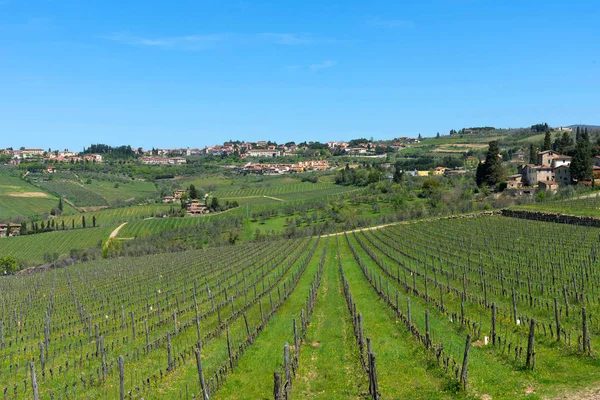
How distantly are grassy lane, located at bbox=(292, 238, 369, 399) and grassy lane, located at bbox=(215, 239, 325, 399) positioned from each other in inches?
35.9

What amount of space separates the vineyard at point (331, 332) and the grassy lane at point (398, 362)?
7cm

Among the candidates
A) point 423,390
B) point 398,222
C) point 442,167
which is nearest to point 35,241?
point 398,222

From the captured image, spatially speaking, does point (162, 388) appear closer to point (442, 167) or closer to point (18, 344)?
point (18, 344)

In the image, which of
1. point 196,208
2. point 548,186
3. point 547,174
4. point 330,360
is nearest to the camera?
point 330,360

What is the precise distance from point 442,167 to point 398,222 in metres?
85.0

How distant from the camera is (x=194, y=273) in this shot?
150ft

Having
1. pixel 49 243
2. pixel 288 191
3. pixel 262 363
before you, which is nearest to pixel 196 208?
pixel 49 243

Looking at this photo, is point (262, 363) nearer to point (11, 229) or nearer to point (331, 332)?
point (331, 332)

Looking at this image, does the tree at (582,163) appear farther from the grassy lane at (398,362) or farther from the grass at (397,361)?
the grassy lane at (398,362)

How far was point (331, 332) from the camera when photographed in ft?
68.1

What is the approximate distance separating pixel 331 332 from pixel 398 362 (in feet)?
14.8

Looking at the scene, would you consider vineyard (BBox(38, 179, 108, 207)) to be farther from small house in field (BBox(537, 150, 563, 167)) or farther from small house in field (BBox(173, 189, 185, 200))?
small house in field (BBox(537, 150, 563, 167))

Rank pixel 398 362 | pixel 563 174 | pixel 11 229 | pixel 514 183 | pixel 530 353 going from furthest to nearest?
pixel 11 229 < pixel 514 183 < pixel 563 174 < pixel 398 362 < pixel 530 353

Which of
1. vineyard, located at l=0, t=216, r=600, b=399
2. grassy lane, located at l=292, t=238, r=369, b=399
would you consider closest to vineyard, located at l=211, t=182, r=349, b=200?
vineyard, located at l=0, t=216, r=600, b=399
